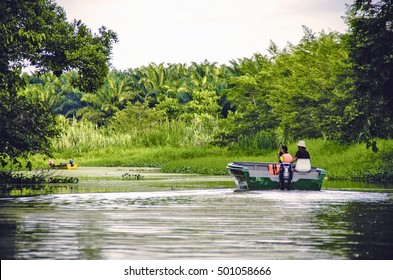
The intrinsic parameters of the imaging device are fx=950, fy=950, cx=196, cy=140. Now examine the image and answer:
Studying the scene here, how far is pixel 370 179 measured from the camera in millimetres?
41125

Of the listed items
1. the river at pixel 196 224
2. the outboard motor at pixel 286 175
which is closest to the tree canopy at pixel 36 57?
the river at pixel 196 224

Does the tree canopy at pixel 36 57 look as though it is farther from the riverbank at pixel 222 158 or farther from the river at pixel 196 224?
the riverbank at pixel 222 158

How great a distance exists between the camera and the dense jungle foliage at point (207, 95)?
35.2 meters

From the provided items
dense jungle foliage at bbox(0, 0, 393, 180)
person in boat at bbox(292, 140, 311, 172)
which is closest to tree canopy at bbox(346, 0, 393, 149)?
→ dense jungle foliage at bbox(0, 0, 393, 180)

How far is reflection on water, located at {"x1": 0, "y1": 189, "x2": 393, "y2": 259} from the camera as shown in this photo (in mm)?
16656

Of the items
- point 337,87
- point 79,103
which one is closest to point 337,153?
point 337,87

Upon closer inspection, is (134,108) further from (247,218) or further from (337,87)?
(247,218)

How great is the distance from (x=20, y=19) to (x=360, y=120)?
14683 mm

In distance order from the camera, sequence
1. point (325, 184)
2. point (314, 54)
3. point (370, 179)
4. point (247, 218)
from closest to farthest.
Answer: point (247, 218) → point (325, 184) → point (370, 179) → point (314, 54)

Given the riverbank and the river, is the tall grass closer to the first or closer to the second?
the riverbank

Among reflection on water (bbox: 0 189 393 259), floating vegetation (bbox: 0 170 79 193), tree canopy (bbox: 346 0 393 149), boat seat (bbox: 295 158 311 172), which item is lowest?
reflection on water (bbox: 0 189 393 259)

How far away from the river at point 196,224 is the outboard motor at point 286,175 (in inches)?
24.5

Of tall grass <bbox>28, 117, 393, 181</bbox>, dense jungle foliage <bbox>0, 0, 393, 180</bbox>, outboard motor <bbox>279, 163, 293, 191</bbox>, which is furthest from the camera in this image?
tall grass <bbox>28, 117, 393, 181</bbox>

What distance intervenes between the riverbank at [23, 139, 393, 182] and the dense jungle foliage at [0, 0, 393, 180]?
41.1 inches
